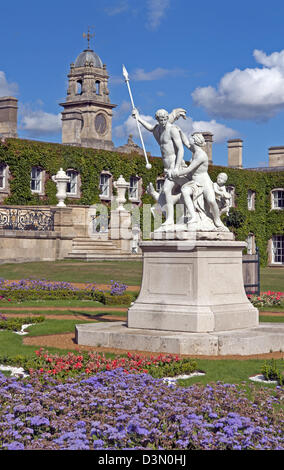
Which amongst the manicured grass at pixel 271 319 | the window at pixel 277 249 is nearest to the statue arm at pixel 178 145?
the manicured grass at pixel 271 319

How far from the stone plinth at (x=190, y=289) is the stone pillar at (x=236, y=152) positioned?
4168cm

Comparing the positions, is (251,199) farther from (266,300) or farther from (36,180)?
(266,300)

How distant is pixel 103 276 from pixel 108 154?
17264 millimetres

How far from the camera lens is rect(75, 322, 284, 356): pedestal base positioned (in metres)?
9.91

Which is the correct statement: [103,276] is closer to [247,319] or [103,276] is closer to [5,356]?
[247,319]

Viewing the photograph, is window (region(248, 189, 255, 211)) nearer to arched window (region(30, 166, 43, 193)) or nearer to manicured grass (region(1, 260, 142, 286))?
arched window (region(30, 166, 43, 193))

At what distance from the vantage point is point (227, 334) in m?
10.4

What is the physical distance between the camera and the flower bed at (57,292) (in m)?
17.2

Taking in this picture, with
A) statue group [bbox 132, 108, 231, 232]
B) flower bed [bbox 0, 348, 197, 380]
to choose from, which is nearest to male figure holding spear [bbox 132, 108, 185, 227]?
statue group [bbox 132, 108, 231, 232]

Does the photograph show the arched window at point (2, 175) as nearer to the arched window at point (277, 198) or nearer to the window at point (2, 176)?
the window at point (2, 176)

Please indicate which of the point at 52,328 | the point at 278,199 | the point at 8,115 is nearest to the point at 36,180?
the point at 8,115

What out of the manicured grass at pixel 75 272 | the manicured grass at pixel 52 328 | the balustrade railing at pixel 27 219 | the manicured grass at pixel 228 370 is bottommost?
the manicured grass at pixel 228 370

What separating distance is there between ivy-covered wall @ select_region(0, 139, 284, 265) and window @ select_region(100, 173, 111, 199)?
443mm

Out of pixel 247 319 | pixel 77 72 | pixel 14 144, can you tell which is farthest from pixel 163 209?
pixel 77 72
